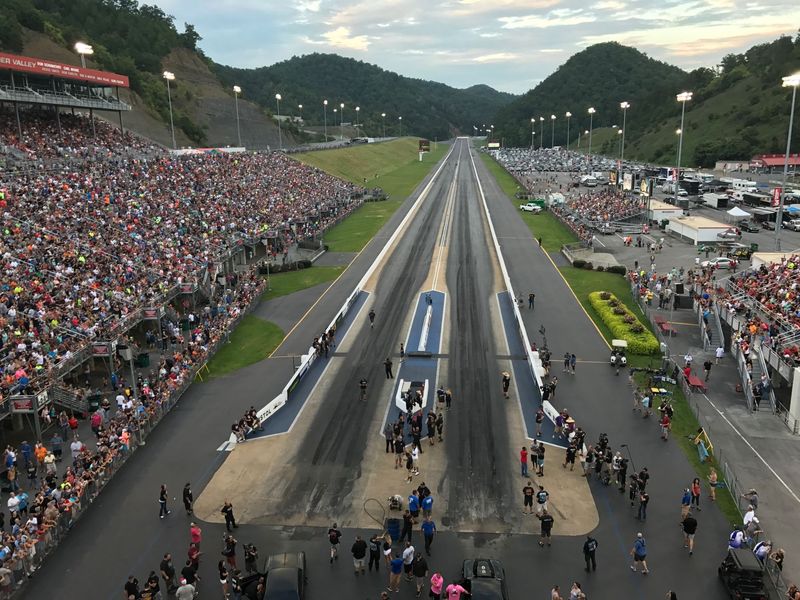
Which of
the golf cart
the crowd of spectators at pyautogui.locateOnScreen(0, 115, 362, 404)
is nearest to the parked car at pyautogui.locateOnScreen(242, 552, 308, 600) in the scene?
the crowd of spectators at pyautogui.locateOnScreen(0, 115, 362, 404)

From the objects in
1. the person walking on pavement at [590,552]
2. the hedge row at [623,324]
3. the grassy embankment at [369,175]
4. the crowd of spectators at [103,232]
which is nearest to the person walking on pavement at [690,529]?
the person walking on pavement at [590,552]

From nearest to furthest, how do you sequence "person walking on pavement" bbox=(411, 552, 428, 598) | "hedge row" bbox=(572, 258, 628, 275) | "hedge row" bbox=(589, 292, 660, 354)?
"person walking on pavement" bbox=(411, 552, 428, 598), "hedge row" bbox=(589, 292, 660, 354), "hedge row" bbox=(572, 258, 628, 275)

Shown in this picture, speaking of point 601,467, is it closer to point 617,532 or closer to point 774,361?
point 617,532

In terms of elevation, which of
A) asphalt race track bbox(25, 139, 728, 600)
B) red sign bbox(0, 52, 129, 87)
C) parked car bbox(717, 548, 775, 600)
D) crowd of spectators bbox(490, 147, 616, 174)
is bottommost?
asphalt race track bbox(25, 139, 728, 600)

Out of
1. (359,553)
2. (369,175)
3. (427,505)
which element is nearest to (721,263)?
(427,505)

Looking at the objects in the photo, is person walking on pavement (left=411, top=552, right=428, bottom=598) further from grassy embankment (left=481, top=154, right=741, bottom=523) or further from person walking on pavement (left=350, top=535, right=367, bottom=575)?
grassy embankment (left=481, top=154, right=741, bottom=523)

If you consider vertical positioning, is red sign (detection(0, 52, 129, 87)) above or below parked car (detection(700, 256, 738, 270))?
above

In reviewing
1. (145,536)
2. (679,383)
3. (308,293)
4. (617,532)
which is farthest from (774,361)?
(308,293)
